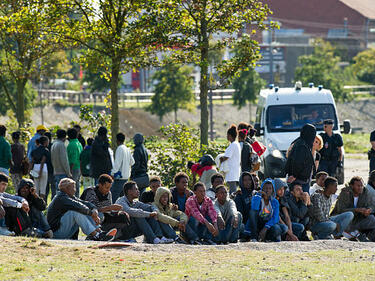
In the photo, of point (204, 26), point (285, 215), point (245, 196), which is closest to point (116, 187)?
point (245, 196)

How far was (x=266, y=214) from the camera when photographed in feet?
41.3

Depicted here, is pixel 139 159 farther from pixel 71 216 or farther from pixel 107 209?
pixel 71 216

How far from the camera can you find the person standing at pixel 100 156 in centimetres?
1567

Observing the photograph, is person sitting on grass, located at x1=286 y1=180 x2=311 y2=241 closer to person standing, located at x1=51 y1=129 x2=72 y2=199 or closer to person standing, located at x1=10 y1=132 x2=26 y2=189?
person standing, located at x1=51 y1=129 x2=72 y2=199

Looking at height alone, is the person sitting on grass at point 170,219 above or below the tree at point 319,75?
below

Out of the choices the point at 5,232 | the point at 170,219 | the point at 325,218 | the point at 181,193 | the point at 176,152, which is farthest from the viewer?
the point at 176,152

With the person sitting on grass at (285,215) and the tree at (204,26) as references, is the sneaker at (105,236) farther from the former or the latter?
the tree at (204,26)

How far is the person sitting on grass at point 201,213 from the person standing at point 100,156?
3439 mm

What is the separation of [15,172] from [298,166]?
6.14 m

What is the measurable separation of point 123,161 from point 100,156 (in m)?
0.61

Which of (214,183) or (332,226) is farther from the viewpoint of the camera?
(214,183)

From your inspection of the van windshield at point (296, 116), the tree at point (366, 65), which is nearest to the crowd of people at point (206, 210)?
the van windshield at point (296, 116)

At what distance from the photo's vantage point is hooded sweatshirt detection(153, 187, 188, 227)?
12.6 m

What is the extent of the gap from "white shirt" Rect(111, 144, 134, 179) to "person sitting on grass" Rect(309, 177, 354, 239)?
12.5 feet
